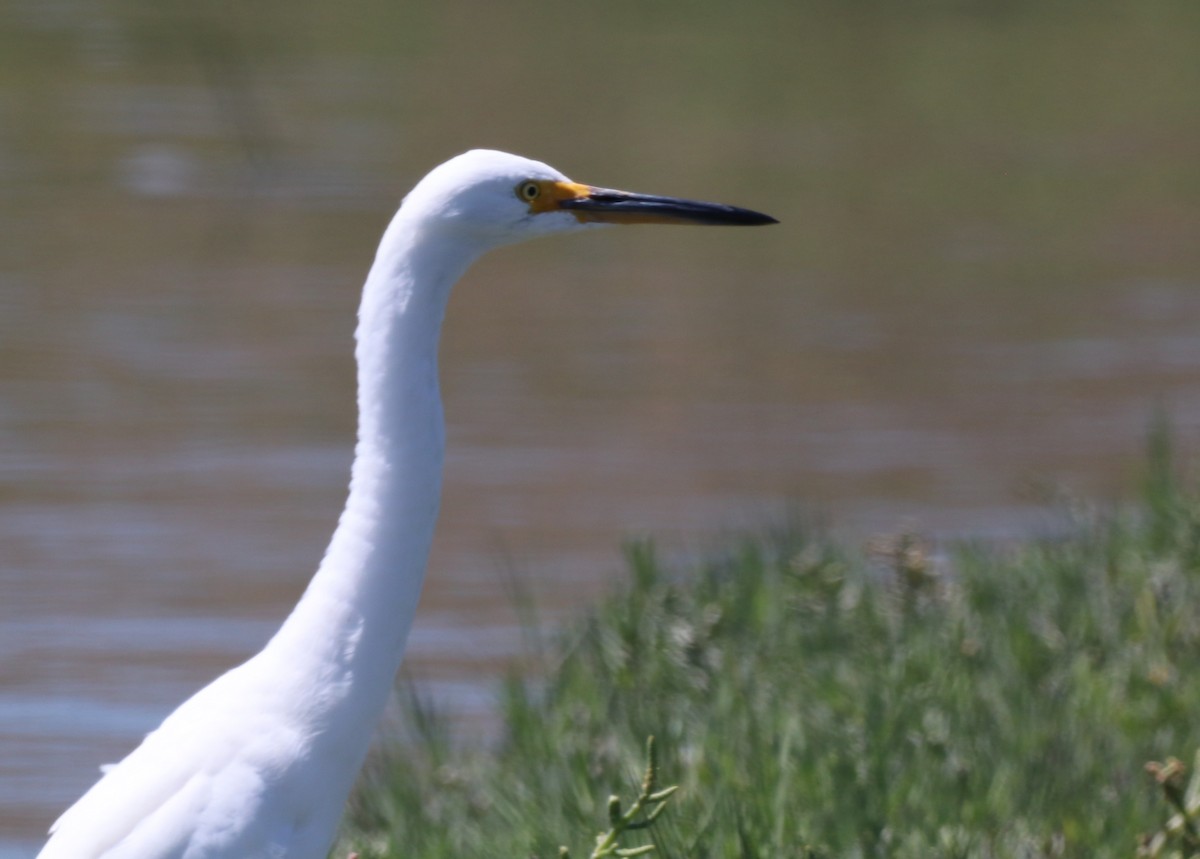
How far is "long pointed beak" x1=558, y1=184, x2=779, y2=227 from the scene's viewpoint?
3225 mm

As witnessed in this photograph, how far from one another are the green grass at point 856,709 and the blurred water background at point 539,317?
58 cm

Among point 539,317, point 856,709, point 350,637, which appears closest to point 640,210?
point 350,637

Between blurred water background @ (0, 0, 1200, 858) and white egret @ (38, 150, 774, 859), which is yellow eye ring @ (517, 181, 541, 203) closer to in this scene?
white egret @ (38, 150, 774, 859)

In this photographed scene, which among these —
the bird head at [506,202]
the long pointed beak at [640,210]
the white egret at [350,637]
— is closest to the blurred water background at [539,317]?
the white egret at [350,637]

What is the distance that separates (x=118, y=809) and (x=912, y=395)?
610 cm

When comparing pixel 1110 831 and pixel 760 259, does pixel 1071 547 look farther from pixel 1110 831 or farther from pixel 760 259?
pixel 760 259

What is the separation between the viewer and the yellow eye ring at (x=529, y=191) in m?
3.11

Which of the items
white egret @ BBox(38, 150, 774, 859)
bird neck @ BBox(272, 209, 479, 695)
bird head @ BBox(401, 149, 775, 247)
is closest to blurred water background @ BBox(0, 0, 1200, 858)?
white egret @ BBox(38, 150, 774, 859)

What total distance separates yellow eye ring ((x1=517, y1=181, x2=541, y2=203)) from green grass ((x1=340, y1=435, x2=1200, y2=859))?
1.14m

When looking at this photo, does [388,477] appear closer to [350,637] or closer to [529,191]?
[350,637]

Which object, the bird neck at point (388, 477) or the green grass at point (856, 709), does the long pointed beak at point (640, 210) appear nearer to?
the bird neck at point (388, 477)

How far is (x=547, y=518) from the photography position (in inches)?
276

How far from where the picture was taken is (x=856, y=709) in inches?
172

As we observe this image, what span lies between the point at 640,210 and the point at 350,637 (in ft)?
2.84
